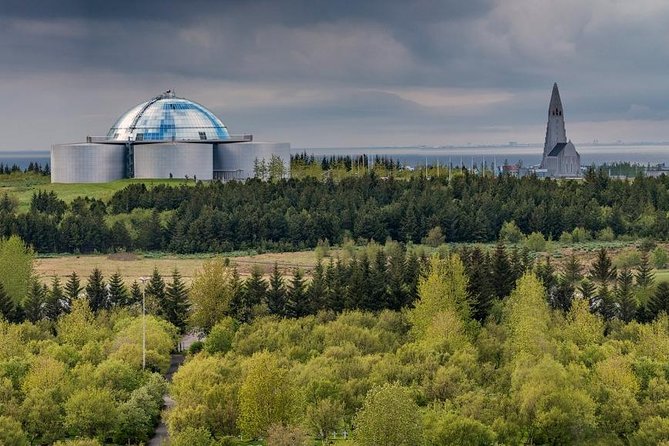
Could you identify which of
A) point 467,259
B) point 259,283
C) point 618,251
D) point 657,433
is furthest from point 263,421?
point 618,251

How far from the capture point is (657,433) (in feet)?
144

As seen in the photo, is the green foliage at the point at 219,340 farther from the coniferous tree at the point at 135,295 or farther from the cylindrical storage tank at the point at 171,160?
the cylindrical storage tank at the point at 171,160

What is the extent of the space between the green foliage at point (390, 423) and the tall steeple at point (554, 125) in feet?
456

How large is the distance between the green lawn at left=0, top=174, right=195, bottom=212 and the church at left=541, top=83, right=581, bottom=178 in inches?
2541

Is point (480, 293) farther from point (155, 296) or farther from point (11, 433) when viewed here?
point (11, 433)

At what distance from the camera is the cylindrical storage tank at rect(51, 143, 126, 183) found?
136 meters

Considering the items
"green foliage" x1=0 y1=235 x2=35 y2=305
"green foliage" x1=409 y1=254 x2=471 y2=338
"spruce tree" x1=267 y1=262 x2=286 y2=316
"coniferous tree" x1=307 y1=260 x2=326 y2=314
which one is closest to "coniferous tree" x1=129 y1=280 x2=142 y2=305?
"green foliage" x1=0 y1=235 x2=35 y2=305

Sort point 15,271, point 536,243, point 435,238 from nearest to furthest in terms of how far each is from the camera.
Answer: point 15,271, point 536,243, point 435,238

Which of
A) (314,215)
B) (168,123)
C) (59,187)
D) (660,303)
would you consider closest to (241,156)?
(168,123)

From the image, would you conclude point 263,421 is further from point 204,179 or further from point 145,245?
point 204,179

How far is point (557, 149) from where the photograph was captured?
17475 centimetres

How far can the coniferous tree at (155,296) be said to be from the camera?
70.9 metres

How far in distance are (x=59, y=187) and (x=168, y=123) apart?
58.8 ft

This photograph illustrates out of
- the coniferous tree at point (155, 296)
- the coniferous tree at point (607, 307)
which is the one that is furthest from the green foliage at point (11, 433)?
the coniferous tree at point (607, 307)
